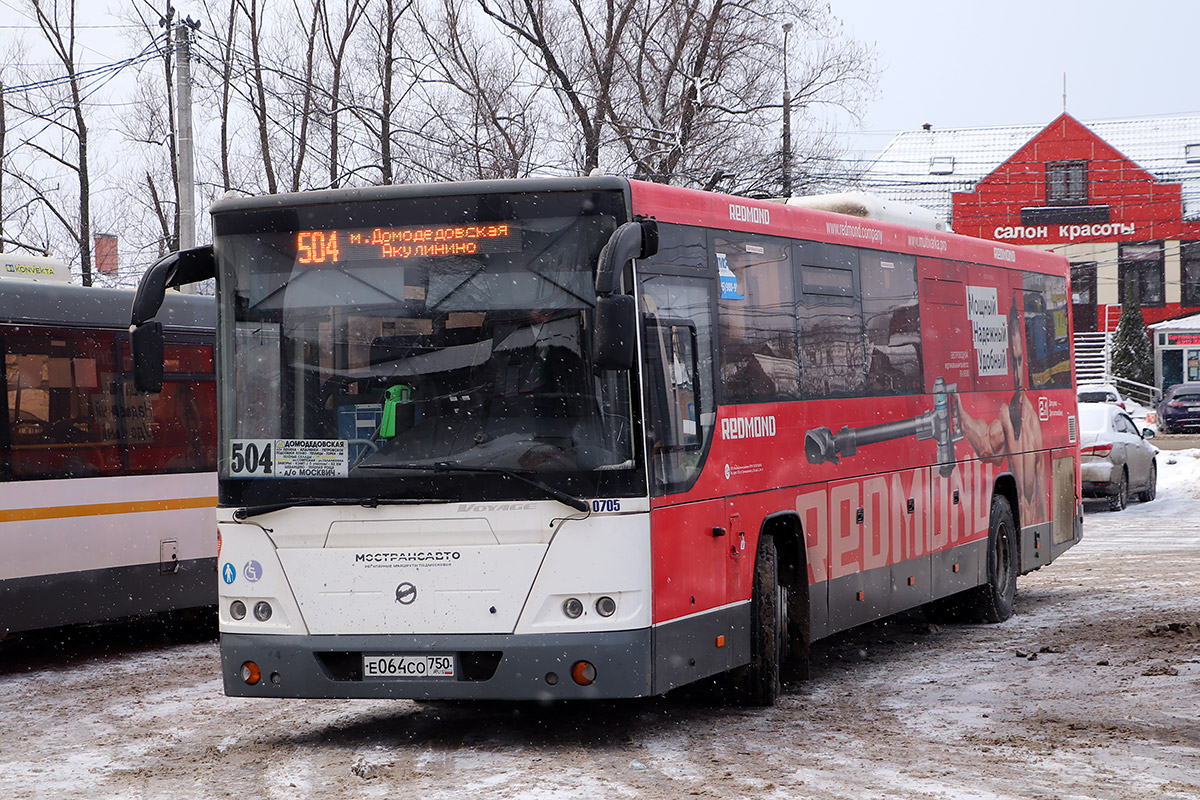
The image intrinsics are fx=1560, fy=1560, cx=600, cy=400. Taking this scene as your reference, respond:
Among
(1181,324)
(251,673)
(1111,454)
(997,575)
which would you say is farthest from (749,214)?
(1181,324)

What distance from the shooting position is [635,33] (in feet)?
107

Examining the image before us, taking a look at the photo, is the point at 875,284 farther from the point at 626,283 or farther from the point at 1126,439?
the point at 1126,439

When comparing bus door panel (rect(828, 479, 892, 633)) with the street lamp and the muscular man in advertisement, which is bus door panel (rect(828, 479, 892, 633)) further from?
the street lamp

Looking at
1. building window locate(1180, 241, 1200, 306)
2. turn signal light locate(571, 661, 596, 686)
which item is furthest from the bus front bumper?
building window locate(1180, 241, 1200, 306)

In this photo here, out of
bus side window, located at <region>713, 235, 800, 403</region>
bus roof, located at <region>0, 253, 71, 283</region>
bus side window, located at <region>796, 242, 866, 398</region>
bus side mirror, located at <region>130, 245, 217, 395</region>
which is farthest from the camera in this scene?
bus roof, located at <region>0, 253, 71, 283</region>

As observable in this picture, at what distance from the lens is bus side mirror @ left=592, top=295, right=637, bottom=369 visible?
290 inches

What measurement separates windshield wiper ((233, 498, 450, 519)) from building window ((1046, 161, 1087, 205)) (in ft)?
199

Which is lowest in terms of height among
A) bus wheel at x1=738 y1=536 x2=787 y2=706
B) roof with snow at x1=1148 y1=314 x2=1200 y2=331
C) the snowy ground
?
the snowy ground

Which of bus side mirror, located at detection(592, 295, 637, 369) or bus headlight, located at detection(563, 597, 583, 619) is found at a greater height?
bus side mirror, located at detection(592, 295, 637, 369)

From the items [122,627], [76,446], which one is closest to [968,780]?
[76,446]

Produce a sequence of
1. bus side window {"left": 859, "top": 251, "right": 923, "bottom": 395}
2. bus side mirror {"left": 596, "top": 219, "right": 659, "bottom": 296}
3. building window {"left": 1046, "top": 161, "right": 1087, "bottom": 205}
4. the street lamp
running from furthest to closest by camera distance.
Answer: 1. building window {"left": 1046, "top": 161, "right": 1087, "bottom": 205}
2. the street lamp
3. bus side window {"left": 859, "top": 251, "right": 923, "bottom": 395}
4. bus side mirror {"left": 596, "top": 219, "right": 659, "bottom": 296}

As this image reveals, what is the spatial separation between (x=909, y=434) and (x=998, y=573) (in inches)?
103

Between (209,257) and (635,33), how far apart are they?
984 inches

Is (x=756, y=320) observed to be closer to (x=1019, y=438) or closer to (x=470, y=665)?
(x=470, y=665)
